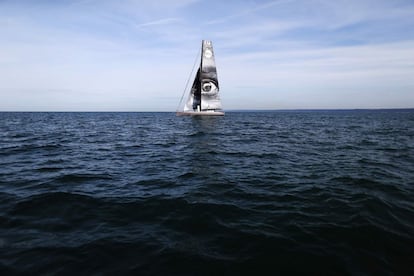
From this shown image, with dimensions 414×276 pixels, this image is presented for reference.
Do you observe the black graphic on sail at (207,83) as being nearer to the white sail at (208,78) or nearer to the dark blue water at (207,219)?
the white sail at (208,78)

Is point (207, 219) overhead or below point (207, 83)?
below

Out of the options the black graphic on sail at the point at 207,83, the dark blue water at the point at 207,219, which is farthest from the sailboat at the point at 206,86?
the dark blue water at the point at 207,219

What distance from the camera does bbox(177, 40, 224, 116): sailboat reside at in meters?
53.9

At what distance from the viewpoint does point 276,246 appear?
5.11 meters

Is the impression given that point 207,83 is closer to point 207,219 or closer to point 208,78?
point 208,78

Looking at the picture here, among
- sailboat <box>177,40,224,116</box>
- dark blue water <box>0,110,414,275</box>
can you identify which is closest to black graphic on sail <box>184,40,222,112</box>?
sailboat <box>177,40,224,116</box>

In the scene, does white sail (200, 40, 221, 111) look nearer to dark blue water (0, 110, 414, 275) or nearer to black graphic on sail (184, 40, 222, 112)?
black graphic on sail (184, 40, 222, 112)

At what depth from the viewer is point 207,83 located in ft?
178

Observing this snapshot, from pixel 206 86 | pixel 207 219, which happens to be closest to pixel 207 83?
pixel 206 86

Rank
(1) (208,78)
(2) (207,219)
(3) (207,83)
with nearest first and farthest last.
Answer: (2) (207,219) → (1) (208,78) → (3) (207,83)

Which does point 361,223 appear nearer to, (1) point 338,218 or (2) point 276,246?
(1) point 338,218

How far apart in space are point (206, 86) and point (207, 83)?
67 cm

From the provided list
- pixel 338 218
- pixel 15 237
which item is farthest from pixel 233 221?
pixel 15 237

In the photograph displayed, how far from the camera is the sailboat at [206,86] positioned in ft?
177
